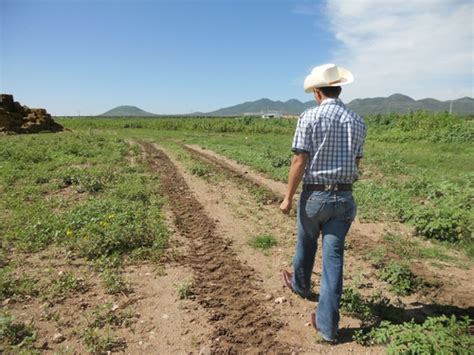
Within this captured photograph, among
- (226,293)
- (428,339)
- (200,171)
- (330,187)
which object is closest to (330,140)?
(330,187)

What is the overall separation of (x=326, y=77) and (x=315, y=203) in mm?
1083

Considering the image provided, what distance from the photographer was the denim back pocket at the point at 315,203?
3004mm

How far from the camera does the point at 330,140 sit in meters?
2.93

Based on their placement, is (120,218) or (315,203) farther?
(120,218)

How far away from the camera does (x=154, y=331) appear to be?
3.36 meters

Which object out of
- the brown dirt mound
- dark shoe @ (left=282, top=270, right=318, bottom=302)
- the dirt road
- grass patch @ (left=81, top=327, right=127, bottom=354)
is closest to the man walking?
the dirt road

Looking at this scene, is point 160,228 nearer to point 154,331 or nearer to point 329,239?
point 154,331

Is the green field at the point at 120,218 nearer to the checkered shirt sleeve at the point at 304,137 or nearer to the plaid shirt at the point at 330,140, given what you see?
the plaid shirt at the point at 330,140

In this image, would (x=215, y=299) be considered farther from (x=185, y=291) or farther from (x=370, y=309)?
(x=370, y=309)

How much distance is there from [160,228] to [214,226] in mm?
954

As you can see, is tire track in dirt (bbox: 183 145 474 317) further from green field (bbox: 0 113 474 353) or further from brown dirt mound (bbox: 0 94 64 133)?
brown dirt mound (bbox: 0 94 64 133)

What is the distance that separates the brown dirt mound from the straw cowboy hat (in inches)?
1101

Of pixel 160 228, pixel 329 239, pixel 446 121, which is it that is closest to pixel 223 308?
pixel 329 239

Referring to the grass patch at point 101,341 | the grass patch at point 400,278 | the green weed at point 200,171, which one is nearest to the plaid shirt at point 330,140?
the grass patch at point 400,278
